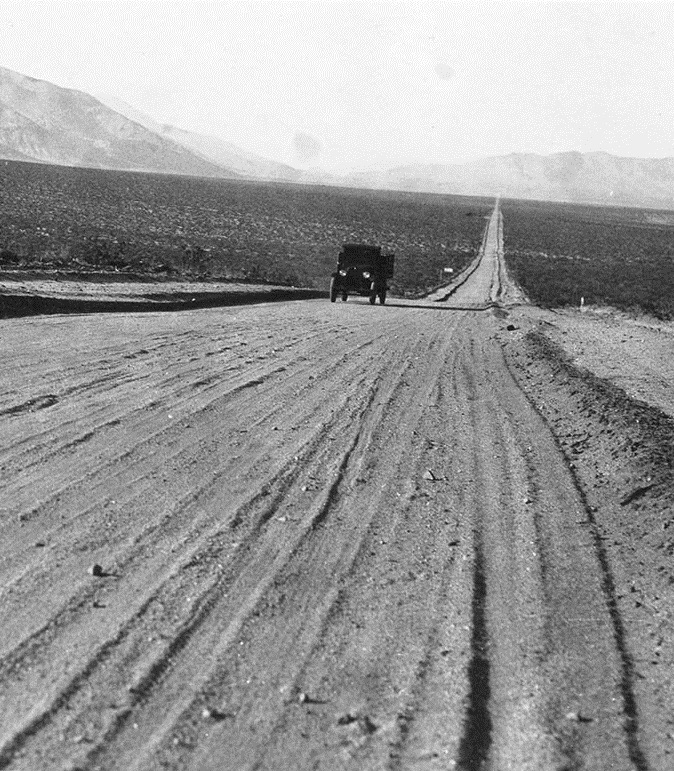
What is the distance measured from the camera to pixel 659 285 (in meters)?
45.8

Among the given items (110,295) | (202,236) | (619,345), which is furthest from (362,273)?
(202,236)

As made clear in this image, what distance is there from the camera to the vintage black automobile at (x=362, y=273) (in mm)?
29312

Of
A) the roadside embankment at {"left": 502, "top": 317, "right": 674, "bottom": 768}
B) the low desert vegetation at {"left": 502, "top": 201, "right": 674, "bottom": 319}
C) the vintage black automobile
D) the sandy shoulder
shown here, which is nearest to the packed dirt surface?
the roadside embankment at {"left": 502, "top": 317, "right": 674, "bottom": 768}

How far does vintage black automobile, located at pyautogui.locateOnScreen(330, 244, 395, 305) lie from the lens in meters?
29.3

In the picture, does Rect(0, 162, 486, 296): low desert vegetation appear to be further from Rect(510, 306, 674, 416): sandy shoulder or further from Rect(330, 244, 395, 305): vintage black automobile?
Rect(510, 306, 674, 416): sandy shoulder

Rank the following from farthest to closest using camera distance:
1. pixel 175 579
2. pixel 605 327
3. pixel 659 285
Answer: pixel 659 285 < pixel 605 327 < pixel 175 579

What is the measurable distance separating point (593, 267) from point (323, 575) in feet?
177

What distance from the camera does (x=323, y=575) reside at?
607 centimetres

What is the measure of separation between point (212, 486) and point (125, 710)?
11.4 ft

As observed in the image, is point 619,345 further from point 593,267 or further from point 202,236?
point 593,267

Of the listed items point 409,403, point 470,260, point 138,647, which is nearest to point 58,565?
point 138,647

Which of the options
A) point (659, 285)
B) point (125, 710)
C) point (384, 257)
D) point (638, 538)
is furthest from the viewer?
point (659, 285)

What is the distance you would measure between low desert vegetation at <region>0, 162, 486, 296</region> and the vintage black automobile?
149 inches

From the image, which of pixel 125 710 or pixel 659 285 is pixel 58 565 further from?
pixel 659 285
